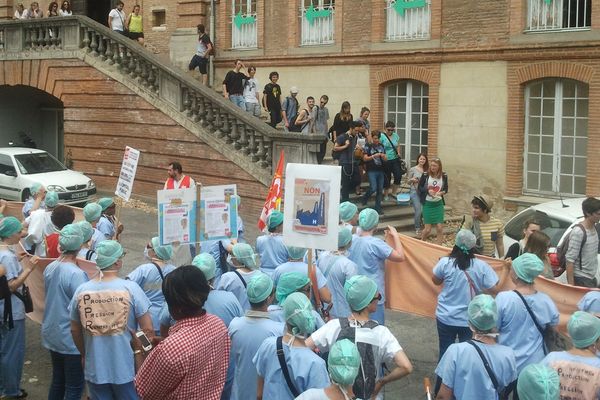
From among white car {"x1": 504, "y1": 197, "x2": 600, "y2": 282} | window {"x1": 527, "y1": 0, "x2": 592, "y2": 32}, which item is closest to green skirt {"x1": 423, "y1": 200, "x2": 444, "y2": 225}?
white car {"x1": 504, "y1": 197, "x2": 600, "y2": 282}

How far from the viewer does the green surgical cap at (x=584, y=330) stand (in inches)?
216

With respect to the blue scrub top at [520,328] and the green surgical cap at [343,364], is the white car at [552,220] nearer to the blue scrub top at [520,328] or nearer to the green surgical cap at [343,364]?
the blue scrub top at [520,328]

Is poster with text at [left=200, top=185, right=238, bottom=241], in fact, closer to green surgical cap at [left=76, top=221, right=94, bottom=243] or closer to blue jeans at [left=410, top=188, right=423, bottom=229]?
green surgical cap at [left=76, top=221, right=94, bottom=243]

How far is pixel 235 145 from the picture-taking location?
1878cm

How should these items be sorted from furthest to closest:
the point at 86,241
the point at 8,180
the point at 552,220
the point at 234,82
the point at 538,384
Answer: the point at 8,180 → the point at 234,82 → the point at 552,220 → the point at 86,241 → the point at 538,384

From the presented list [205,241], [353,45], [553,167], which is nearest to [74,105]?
[353,45]

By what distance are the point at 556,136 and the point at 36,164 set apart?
12959 mm

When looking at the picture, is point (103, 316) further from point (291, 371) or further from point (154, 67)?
point (154, 67)

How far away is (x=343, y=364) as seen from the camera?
176 inches

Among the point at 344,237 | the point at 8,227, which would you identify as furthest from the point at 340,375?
the point at 8,227

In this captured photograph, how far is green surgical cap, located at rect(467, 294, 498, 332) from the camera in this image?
18.4 feet

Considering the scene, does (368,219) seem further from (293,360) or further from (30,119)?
(30,119)

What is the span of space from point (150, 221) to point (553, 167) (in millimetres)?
9175

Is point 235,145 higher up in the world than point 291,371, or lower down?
higher up
